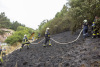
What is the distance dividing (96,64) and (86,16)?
285 inches

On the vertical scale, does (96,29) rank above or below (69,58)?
above

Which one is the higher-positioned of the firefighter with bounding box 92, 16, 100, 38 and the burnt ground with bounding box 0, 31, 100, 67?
the firefighter with bounding box 92, 16, 100, 38

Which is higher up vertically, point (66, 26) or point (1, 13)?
point (1, 13)

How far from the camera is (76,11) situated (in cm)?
988

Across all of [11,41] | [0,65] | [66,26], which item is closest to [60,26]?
[66,26]

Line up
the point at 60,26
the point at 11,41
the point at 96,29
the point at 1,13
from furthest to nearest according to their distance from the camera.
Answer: the point at 1,13 → the point at 11,41 → the point at 60,26 → the point at 96,29

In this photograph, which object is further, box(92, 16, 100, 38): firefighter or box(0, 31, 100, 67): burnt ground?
box(92, 16, 100, 38): firefighter

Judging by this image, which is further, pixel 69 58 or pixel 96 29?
pixel 96 29

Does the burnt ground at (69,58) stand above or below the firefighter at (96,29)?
below

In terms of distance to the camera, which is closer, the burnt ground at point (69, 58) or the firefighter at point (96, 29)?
the burnt ground at point (69, 58)

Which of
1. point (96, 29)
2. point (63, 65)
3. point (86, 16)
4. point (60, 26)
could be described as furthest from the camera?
point (60, 26)

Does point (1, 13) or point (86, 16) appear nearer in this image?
point (86, 16)

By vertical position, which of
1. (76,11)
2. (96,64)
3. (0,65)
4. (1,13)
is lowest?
(0,65)

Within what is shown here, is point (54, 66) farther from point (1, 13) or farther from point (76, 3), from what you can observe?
point (1, 13)
